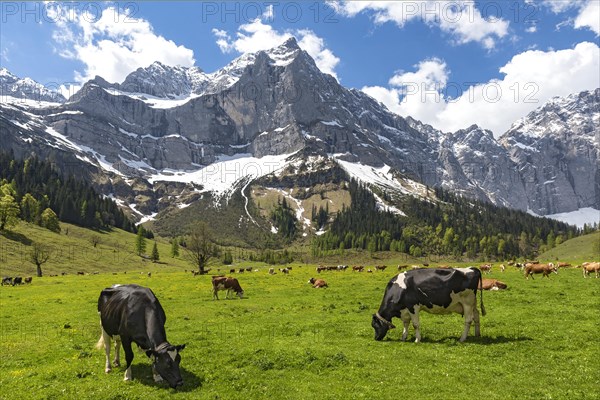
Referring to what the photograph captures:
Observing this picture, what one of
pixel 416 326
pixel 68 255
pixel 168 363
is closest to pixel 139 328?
pixel 168 363

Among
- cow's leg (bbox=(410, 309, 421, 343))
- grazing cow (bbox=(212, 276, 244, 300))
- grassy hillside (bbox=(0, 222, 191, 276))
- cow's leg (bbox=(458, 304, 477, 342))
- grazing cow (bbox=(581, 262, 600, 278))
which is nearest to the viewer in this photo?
cow's leg (bbox=(458, 304, 477, 342))

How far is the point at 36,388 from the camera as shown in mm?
16016

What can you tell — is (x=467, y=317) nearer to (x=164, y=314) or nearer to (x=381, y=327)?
(x=381, y=327)

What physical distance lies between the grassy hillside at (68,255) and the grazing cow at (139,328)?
94028 mm

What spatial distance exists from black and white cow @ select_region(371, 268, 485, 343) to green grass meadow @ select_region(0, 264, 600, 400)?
3.41ft

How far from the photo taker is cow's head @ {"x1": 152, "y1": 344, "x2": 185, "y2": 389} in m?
15.0

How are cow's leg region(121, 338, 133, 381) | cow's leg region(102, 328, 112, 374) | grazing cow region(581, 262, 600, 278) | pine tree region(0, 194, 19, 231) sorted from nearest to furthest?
cow's leg region(121, 338, 133, 381)
cow's leg region(102, 328, 112, 374)
grazing cow region(581, 262, 600, 278)
pine tree region(0, 194, 19, 231)

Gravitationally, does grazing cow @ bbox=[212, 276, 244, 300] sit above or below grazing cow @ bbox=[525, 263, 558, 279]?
below

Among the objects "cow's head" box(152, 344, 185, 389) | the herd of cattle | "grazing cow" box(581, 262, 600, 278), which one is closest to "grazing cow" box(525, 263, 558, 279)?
"grazing cow" box(581, 262, 600, 278)

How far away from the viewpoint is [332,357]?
1795 centimetres

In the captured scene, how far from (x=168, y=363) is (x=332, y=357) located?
23.4 feet

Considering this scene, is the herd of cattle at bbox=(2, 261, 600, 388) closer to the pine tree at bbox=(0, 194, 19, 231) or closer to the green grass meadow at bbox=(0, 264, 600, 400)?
the green grass meadow at bbox=(0, 264, 600, 400)

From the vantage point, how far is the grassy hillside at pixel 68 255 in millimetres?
103375

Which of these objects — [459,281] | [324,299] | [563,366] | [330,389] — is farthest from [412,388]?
[324,299]
